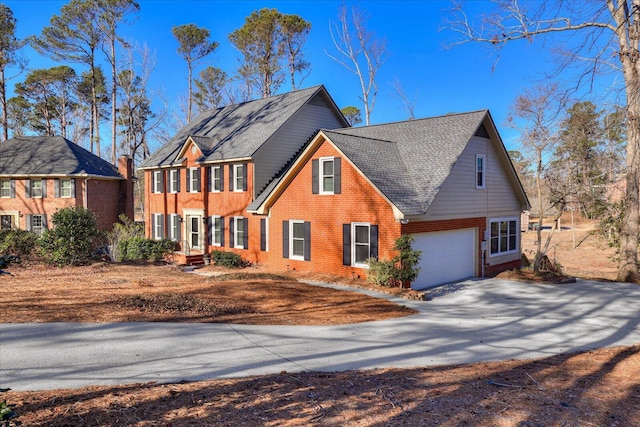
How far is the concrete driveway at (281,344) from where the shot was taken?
675 cm

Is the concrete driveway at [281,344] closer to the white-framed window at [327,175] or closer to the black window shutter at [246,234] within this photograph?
the white-framed window at [327,175]

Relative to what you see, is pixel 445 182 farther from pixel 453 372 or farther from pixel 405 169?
pixel 453 372

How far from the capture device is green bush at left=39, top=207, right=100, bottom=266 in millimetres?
19516

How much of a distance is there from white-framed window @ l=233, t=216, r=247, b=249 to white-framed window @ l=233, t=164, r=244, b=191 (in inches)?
64.3

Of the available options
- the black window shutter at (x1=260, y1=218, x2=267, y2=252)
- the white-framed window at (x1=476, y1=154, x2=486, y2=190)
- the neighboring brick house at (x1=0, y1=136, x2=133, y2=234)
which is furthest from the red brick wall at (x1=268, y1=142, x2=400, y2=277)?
the neighboring brick house at (x1=0, y1=136, x2=133, y2=234)

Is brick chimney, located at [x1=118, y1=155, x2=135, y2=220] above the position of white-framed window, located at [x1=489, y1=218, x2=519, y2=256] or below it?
above

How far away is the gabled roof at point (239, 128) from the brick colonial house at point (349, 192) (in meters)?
0.10

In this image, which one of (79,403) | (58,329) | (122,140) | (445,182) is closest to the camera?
(79,403)

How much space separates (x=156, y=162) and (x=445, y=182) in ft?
67.2

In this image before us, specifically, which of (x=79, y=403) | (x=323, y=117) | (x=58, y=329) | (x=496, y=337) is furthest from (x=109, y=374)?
(x=323, y=117)

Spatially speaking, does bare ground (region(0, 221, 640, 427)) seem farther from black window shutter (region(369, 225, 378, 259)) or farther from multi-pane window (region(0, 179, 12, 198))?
multi-pane window (region(0, 179, 12, 198))

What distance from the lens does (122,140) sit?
5331cm

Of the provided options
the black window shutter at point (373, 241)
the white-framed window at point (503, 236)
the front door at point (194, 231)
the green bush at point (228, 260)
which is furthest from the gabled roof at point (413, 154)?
the front door at point (194, 231)

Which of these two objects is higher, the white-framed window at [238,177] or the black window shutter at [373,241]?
the white-framed window at [238,177]
